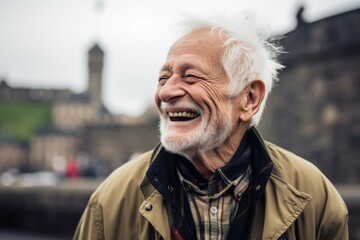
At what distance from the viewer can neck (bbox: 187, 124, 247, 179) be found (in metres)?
1.83

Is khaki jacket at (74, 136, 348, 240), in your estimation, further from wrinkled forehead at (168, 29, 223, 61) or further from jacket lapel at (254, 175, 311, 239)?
wrinkled forehead at (168, 29, 223, 61)

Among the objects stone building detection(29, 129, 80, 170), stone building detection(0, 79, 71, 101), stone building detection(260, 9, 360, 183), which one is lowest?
stone building detection(29, 129, 80, 170)

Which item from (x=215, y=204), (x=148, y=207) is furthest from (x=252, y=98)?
(x=148, y=207)

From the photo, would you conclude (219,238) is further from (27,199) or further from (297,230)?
(27,199)

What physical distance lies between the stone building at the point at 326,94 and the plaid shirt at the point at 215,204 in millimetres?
10386

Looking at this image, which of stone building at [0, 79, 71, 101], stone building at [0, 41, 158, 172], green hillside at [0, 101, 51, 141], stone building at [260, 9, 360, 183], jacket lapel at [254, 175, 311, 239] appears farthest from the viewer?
stone building at [0, 79, 71, 101]

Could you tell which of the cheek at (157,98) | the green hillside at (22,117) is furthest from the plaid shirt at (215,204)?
the green hillside at (22,117)

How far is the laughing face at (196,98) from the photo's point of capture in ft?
5.85

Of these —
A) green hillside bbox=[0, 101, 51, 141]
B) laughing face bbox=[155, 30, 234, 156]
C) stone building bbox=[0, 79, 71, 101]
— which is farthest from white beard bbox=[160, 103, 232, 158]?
stone building bbox=[0, 79, 71, 101]

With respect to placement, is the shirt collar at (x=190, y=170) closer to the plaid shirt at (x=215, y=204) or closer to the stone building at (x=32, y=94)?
the plaid shirt at (x=215, y=204)

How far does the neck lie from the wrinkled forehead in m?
0.33

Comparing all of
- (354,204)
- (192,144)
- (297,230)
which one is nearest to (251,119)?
(192,144)

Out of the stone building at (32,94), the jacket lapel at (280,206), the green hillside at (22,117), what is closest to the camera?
the jacket lapel at (280,206)

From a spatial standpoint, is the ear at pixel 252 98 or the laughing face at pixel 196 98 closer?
the laughing face at pixel 196 98
